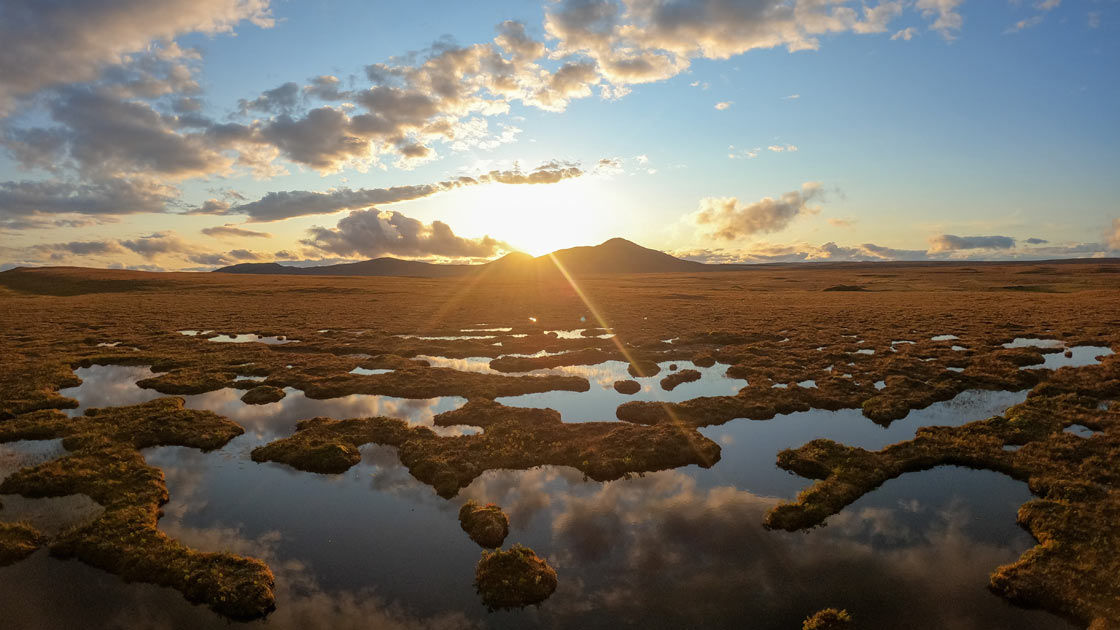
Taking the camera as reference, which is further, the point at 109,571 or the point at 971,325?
the point at 971,325

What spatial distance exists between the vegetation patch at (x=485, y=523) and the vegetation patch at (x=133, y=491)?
20.2ft

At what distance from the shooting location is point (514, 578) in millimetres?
15117

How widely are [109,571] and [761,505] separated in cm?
2156

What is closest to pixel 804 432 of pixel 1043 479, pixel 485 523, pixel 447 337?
pixel 1043 479

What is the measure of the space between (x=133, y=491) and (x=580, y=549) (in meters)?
17.4

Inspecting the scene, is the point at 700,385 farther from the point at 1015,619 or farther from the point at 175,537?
the point at 175,537

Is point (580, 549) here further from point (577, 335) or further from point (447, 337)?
point (447, 337)

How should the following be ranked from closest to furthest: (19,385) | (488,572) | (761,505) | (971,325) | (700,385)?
(488,572) < (761,505) < (19,385) < (700,385) < (971,325)

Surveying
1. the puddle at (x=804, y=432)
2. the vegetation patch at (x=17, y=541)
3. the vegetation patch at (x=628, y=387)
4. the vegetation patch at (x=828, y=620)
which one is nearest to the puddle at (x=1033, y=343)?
the puddle at (x=804, y=432)

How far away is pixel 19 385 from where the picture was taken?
33.9 metres

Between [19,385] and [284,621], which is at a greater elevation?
[19,385]

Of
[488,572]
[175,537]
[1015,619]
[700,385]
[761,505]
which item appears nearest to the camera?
[1015,619]

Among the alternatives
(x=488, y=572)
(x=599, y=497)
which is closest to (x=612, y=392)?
(x=599, y=497)

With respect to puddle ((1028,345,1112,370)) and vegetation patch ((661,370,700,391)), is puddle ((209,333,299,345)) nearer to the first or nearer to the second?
vegetation patch ((661,370,700,391))
